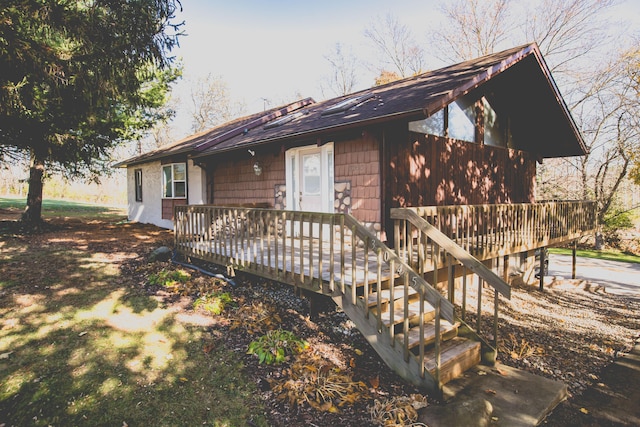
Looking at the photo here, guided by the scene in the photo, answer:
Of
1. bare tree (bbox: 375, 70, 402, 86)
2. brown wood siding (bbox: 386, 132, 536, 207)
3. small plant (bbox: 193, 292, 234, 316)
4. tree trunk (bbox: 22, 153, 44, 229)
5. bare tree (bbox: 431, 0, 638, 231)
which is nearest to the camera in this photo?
small plant (bbox: 193, 292, 234, 316)

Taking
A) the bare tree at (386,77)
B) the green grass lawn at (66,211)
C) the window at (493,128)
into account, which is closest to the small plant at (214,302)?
the window at (493,128)

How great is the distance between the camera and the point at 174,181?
13.7 metres

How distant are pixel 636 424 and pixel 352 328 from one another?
357cm

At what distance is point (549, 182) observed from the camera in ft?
73.3

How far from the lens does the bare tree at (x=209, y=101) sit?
31391mm

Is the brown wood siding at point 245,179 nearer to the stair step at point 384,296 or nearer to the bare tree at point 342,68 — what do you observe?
the stair step at point 384,296

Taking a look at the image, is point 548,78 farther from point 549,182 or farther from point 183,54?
point 549,182

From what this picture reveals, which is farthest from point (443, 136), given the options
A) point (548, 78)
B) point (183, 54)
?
point (183, 54)

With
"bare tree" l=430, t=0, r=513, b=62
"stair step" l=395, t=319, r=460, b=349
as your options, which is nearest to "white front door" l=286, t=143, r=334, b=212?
"stair step" l=395, t=319, r=460, b=349

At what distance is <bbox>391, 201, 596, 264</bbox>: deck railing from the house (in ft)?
0.15

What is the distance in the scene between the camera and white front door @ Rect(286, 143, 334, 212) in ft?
26.9

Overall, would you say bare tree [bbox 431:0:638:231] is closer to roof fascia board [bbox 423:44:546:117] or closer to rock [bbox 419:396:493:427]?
roof fascia board [bbox 423:44:546:117]

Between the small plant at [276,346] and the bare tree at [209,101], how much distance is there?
2955 cm

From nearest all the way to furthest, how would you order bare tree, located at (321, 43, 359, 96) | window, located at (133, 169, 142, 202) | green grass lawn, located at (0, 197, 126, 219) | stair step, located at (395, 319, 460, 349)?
stair step, located at (395, 319, 460, 349) → window, located at (133, 169, 142, 202) → green grass lawn, located at (0, 197, 126, 219) → bare tree, located at (321, 43, 359, 96)
